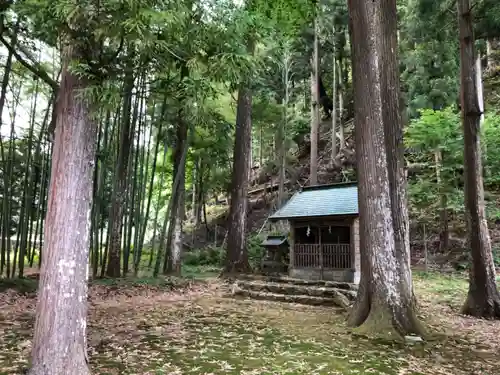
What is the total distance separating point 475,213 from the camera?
A: 712 centimetres

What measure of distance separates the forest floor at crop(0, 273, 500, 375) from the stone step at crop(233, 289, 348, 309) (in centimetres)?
42

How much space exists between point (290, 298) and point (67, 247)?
630cm

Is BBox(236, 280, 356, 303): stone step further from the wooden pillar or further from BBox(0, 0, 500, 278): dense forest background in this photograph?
BBox(0, 0, 500, 278): dense forest background

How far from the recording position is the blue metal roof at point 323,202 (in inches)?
416

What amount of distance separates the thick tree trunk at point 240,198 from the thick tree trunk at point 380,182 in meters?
5.21

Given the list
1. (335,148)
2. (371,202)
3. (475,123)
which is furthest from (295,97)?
(371,202)

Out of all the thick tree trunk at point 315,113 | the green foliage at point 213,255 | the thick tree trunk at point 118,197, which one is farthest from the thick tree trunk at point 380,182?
Answer: the green foliage at point 213,255

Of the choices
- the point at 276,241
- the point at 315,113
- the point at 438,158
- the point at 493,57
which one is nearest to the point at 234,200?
the point at 276,241

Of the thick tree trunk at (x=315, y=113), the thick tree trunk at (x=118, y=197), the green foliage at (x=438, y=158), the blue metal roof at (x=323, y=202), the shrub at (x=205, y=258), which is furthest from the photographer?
the shrub at (x=205, y=258)

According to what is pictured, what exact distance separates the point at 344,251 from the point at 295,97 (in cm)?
1636

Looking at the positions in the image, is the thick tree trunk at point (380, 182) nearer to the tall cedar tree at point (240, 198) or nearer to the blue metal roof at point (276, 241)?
the tall cedar tree at point (240, 198)

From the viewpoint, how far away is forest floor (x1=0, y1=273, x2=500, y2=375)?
3.86m

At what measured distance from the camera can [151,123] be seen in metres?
11.9

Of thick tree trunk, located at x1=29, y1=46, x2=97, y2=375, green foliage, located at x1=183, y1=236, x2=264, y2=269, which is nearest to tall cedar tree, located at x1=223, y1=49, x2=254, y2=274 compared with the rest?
green foliage, located at x1=183, y1=236, x2=264, y2=269
